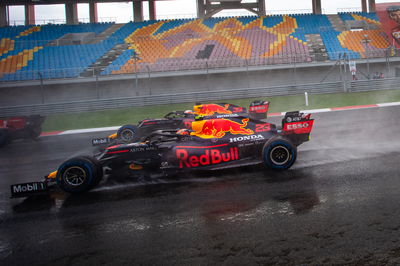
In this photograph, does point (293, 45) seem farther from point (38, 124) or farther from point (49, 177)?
point (49, 177)

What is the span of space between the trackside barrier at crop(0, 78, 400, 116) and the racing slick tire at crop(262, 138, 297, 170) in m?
15.3

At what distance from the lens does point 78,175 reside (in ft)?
20.8

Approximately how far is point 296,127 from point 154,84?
1905 cm

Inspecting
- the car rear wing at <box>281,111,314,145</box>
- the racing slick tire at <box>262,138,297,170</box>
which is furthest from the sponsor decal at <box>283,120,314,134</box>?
the racing slick tire at <box>262,138,297,170</box>

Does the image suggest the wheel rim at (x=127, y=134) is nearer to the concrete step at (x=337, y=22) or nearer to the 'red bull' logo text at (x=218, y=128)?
the 'red bull' logo text at (x=218, y=128)

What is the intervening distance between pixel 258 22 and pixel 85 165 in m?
29.8

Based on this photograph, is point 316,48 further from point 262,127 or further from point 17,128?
point 262,127

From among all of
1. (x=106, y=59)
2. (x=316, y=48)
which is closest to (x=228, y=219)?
(x=106, y=59)

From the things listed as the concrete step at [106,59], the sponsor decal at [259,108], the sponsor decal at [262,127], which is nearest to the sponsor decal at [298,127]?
the sponsor decal at [262,127]

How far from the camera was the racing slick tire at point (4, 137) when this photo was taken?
12.3m

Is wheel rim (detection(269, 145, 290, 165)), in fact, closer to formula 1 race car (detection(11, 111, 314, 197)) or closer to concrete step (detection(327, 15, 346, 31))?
formula 1 race car (detection(11, 111, 314, 197))

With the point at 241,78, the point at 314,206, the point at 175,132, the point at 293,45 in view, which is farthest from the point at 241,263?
the point at 293,45

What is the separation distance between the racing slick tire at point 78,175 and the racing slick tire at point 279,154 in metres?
3.16

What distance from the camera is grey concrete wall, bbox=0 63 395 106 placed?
24.4m
